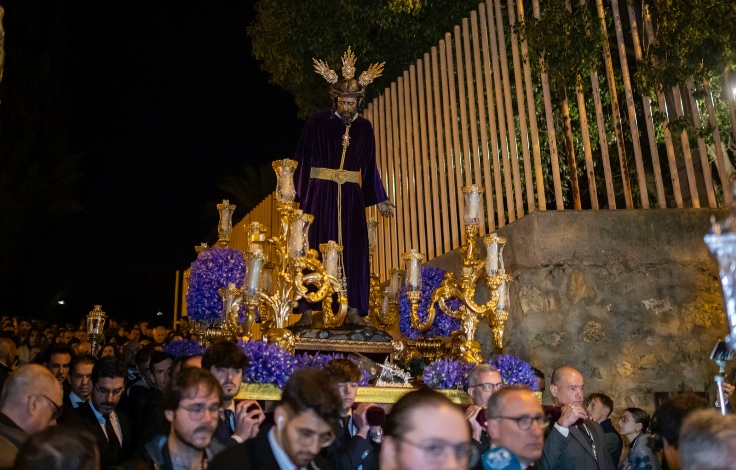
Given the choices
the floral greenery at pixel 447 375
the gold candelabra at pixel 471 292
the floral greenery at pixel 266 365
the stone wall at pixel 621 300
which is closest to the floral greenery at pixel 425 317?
the gold candelabra at pixel 471 292

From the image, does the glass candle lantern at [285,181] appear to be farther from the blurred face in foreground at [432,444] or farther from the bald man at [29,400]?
the blurred face in foreground at [432,444]

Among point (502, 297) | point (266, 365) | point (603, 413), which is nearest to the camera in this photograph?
point (266, 365)

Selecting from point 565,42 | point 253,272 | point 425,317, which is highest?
point 565,42

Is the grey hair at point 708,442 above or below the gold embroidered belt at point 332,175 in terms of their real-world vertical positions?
below

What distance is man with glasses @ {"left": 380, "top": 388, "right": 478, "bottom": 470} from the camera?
2668 mm

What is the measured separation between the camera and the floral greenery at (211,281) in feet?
27.1

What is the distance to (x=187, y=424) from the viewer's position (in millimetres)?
3512

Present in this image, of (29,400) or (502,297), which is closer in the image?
(29,400)

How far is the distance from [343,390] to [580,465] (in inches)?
67.2

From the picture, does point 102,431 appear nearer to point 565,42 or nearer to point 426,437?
point 426,437

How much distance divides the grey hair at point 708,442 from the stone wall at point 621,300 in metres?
5.16

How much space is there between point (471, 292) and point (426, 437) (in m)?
5.00

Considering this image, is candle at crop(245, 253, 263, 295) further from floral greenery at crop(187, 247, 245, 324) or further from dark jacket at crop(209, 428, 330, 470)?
dark jacket at crop(209, 428, 330, 470)

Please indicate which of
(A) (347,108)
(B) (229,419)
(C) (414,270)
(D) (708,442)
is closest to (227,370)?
(B) (229,419)
